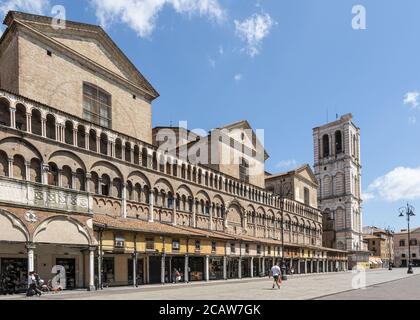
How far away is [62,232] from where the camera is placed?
26734 millimetres

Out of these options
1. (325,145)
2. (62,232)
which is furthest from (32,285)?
(325,145)

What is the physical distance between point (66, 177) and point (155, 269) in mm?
10380

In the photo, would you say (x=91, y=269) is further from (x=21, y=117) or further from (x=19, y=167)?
(x=21, y=117)

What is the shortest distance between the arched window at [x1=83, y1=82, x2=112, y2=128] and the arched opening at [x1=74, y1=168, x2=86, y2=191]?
17.5 ft

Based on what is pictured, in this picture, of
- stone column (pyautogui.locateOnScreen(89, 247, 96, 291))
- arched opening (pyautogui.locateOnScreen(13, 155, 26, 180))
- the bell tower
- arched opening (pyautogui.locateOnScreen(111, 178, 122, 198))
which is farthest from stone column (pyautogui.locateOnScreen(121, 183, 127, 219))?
the bell tower

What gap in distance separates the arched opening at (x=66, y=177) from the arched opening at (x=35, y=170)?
2.01 m

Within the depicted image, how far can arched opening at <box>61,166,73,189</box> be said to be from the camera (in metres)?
33.2

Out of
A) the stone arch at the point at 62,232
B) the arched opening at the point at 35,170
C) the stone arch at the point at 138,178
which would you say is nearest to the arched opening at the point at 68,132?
the arched opening at the point at 35,170

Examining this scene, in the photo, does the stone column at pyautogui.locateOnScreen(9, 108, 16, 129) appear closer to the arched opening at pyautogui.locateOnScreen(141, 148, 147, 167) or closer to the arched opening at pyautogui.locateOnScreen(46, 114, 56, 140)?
the arched opening at pyautogui.locateOnScreen(46, 114, 56, 140)

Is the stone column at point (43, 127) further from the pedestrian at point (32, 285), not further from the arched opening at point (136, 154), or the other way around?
the pedestrian at point (32, 285)
